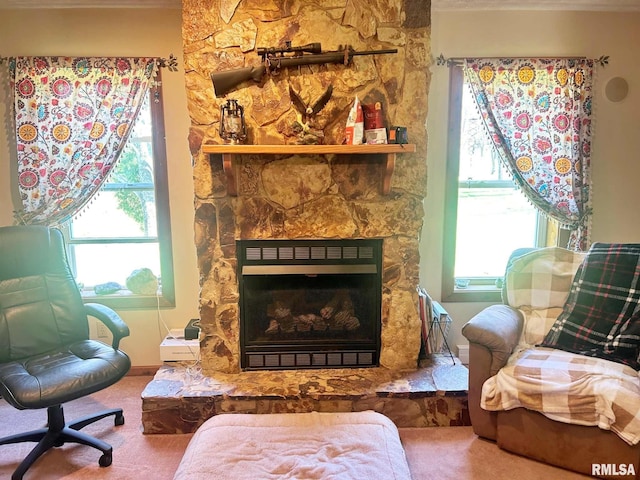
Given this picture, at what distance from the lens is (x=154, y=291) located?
304 centimetres

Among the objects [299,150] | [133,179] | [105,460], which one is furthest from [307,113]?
[105,460]

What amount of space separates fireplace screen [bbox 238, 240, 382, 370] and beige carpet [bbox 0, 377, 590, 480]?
56 centimetres

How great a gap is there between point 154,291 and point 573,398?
8.17 feet

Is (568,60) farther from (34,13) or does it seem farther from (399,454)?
(34,13)

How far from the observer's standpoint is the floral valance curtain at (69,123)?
2.77 metres

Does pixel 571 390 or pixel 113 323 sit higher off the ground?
pixel 113 323

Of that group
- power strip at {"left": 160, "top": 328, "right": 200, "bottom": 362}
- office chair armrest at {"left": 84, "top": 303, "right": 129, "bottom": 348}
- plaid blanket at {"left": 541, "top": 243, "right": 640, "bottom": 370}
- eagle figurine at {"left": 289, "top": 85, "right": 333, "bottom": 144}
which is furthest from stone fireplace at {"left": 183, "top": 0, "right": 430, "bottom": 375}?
plaid blanket at {"left": 541, "top": 243, "right": 640, "bottom": 370}

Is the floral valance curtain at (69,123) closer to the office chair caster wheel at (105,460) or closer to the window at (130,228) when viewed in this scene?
the window at (130,228)

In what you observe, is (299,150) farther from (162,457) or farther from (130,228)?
(162,457)

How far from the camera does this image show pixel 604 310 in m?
2.30

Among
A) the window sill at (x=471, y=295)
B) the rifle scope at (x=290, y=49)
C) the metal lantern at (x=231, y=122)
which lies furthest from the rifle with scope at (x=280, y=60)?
the window sill at (x=471, y=295)

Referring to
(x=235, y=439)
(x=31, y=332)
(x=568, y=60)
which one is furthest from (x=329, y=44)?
(x=31, y=332)

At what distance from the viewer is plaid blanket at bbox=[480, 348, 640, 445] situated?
1.87 meters

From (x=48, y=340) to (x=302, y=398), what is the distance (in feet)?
4.52
